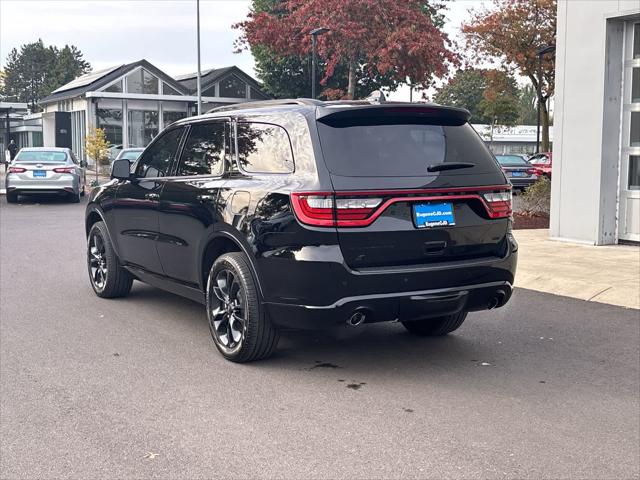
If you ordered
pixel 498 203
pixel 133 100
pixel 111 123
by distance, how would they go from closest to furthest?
pixel 498 203
pixel 111 123
pixel 133 100

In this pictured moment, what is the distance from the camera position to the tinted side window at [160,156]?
7164 millimetres

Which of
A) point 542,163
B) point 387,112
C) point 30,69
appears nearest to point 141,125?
point 542,163

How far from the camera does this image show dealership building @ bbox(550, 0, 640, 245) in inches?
465

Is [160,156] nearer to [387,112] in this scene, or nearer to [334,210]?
[387,112]

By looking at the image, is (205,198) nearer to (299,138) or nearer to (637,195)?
(299,138)

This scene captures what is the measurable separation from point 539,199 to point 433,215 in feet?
36.5

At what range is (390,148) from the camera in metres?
5.58

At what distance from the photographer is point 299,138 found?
5617mm

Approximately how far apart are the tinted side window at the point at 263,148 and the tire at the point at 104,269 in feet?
8.72

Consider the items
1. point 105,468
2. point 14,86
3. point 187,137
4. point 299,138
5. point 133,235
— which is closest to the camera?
point 105,468

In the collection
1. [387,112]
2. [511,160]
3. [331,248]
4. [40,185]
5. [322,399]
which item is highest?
[387,112]

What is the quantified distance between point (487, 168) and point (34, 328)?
13.3ft

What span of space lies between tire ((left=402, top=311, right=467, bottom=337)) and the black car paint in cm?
84

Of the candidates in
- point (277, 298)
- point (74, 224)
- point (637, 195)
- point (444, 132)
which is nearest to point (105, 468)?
point (277, 298)
